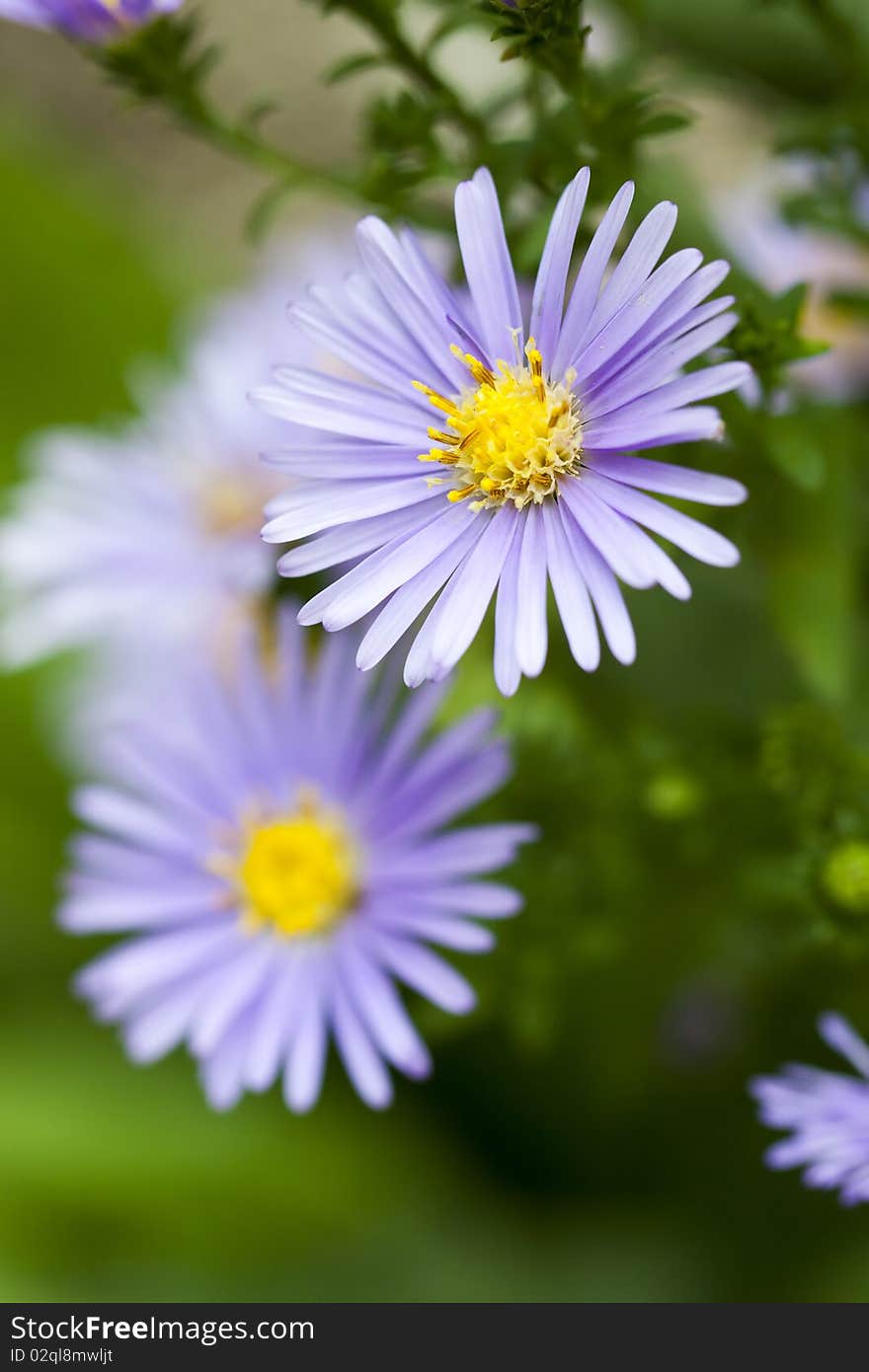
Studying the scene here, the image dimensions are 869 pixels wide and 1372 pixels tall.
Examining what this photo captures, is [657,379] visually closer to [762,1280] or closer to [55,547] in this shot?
[55,547]

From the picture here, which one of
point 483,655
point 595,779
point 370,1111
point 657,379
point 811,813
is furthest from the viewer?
point 370,1111

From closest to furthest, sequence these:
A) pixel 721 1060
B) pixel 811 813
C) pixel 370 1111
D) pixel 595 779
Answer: pixel 811 813
pixel 595 779
pixel 721 1060
pixel 370 1111

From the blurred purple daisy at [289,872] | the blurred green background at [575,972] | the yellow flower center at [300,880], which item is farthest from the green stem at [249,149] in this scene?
the yellow flower center at [300,880]

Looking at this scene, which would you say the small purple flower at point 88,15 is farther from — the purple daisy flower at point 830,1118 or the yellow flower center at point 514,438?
the purple daisy flower at point 830,1118

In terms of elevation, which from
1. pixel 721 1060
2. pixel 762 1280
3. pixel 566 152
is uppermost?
pixel 566 152

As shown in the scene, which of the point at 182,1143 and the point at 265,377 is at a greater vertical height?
the point at 265,377

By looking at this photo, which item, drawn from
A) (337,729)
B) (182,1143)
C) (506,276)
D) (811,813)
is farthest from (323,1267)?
Result: (506,276)

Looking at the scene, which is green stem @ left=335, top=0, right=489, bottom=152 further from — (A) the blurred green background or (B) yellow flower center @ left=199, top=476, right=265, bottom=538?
(B) yellow flower center @ left=199, top=476, right=265, bottom=538
